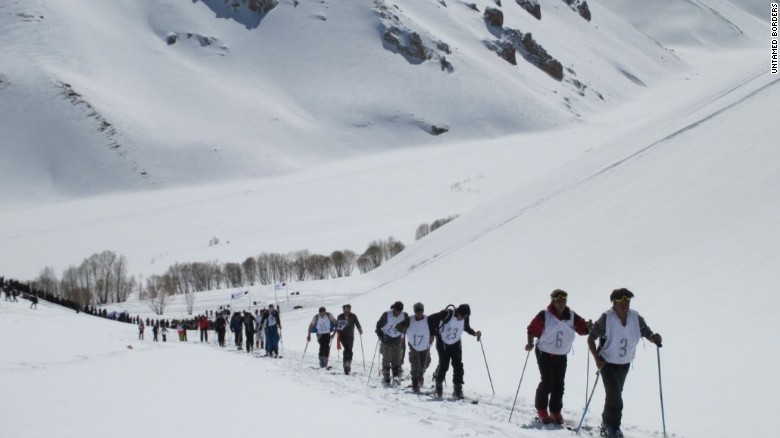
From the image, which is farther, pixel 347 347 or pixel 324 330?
pixel 324 330

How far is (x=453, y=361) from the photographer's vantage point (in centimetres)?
1260

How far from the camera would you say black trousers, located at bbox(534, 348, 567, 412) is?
9.78m

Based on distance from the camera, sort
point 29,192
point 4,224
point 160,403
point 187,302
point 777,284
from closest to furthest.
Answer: point 160,403, point 777,284, point 187,302, point 4,224, point 29,192

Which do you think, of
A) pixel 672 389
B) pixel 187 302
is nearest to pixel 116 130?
pixel 187 302

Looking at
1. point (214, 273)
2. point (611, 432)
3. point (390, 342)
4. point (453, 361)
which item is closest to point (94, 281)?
point (214, 273)

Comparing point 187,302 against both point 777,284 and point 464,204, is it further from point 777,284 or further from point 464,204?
point 777,284

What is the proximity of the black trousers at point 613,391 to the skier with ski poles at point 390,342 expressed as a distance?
607 cm

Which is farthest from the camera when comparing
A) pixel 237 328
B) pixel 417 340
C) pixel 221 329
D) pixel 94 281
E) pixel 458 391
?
pixel 94 281

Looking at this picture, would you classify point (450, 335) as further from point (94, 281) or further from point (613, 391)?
point (94, 281)

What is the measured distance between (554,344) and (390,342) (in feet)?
18.7

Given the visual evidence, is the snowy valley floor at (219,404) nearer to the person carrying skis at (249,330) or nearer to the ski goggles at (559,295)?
the ski goggles at (559,295)

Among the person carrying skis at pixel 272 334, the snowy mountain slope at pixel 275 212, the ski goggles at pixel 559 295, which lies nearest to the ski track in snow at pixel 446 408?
the ski goggles at pixel 559 295

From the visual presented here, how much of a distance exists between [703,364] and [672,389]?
3.80 ft

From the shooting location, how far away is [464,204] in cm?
12850
